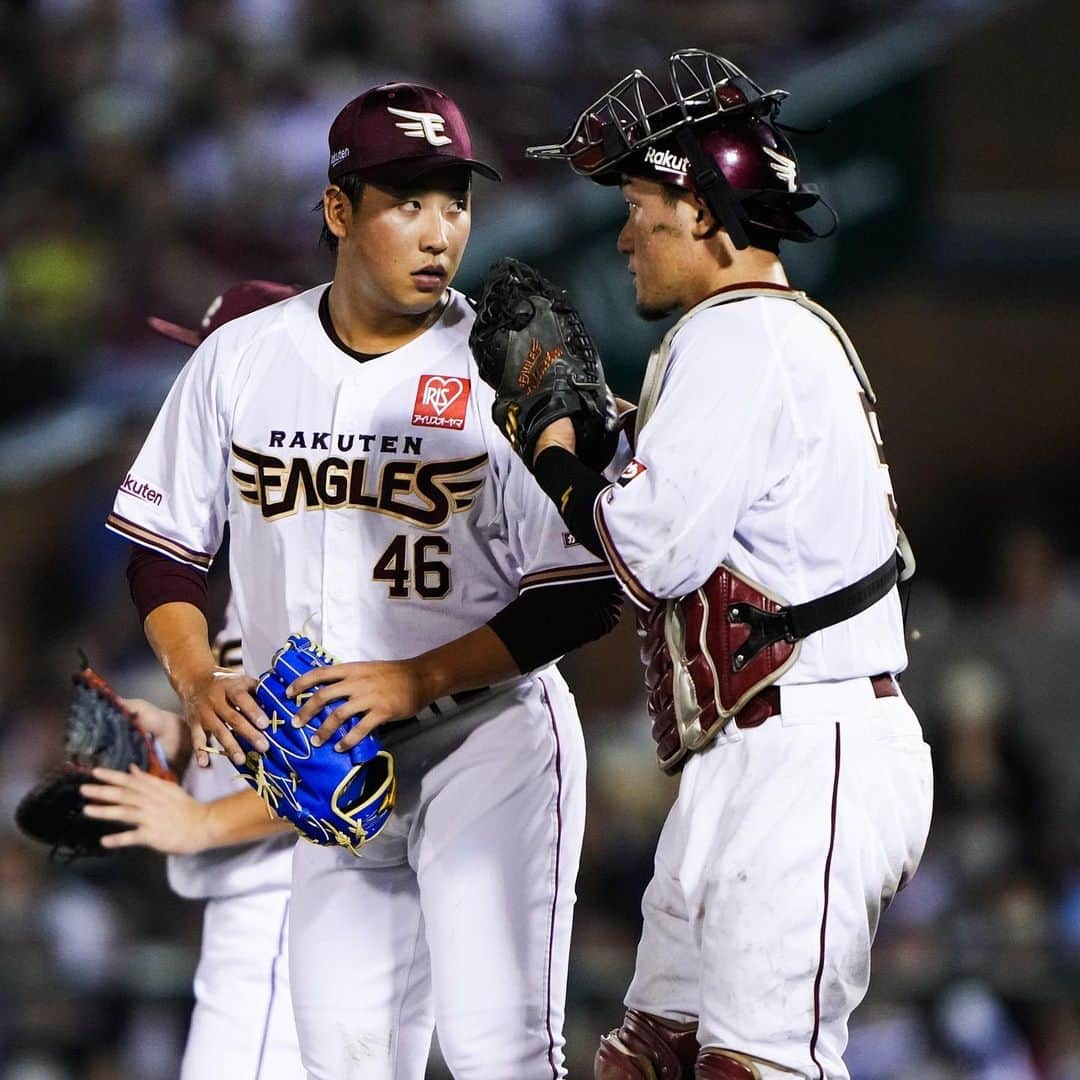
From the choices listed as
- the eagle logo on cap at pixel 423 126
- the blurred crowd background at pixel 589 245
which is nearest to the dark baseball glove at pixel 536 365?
the eagle logo on cap at pixel 423 126

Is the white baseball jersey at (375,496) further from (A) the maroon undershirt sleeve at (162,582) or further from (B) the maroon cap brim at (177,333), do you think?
(B) the maroon cap brim at (177,333)

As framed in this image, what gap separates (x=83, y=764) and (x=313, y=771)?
2.90 feet

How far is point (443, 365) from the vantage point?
130 inches

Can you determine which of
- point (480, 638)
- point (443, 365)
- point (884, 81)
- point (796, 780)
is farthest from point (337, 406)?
point (884, 81)

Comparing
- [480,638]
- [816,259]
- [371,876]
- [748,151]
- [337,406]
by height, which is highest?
[816,259]

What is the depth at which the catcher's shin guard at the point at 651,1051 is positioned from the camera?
299 centimetres

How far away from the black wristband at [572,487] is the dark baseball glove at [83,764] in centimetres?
127

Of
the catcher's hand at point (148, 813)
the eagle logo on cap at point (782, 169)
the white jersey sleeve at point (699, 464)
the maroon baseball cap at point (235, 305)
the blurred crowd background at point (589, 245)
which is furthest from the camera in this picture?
the blurred crowd background at point (589, 245)

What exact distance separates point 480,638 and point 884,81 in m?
6.15

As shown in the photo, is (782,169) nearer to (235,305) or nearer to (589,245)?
(235,305)

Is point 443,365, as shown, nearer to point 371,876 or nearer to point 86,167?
point 371,876

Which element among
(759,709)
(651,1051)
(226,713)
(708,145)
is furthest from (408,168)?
(651,1051)

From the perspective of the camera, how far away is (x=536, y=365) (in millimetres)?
2990

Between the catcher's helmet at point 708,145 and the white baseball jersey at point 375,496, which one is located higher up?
the catcher's helmet at point 708,145
